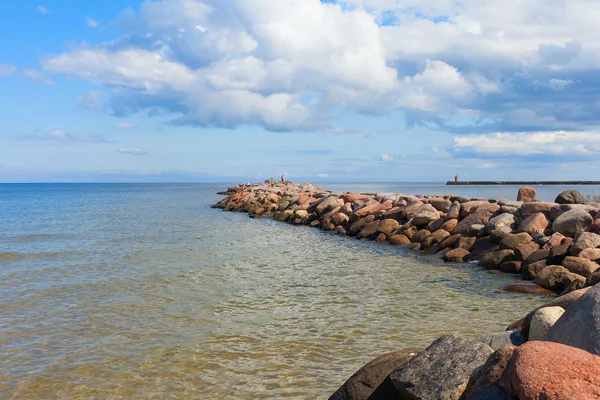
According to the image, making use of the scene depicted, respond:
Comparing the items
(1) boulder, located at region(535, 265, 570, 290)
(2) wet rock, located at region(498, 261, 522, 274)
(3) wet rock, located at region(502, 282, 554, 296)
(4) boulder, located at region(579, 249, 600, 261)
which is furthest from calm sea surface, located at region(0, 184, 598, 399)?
(4) boulder, located at region(579, 249, 600, 261)

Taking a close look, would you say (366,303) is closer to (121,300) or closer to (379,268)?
(379,268)

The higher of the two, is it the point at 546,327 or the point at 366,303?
the point at 546,327

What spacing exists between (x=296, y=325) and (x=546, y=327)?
170 inches

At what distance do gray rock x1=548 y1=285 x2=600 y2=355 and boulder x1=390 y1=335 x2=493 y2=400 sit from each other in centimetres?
79

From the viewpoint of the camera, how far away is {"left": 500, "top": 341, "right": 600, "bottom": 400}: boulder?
3.47 meters

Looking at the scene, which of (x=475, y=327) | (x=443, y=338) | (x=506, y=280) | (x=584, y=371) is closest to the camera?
(x=584, y=371)

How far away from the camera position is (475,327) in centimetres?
834

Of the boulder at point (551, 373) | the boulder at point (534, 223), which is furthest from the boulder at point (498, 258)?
the boulder at point (551, 373)

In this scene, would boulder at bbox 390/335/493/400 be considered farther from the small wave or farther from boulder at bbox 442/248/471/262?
the small wave

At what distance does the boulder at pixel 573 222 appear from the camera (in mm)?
14094

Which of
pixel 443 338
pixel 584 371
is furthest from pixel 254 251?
pixel 584 371

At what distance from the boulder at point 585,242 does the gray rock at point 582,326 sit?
8.18 m

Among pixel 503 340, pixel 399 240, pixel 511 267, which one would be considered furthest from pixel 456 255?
pixel 503 340

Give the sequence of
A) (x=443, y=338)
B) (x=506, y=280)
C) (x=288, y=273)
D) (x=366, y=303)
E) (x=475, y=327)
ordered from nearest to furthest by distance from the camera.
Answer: (x=443, y=338) → (x=475, y=327) → (x=366, y=303) → (x=506, y=280) → (x=288, y=273)
